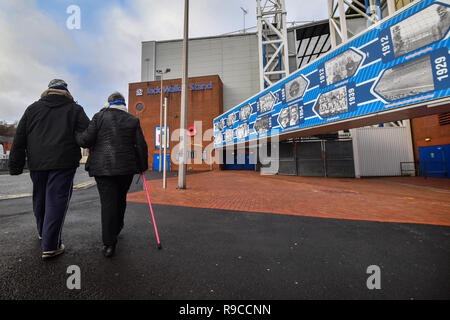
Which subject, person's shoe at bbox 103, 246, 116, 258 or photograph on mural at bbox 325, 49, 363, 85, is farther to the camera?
photograph on mural at bbox 325, 49, 363, 85

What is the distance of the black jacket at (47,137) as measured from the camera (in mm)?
1951

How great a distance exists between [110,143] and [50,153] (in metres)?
0.60

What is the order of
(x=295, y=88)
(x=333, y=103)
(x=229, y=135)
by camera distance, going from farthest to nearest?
(x=229, y=135) < (x=295, y=88) < (x=333, y=103)

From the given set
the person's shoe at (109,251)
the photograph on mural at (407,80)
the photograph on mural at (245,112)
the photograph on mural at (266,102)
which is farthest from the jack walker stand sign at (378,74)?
the person's shoe at (109,251)

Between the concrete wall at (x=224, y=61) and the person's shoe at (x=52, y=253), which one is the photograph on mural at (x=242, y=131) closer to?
the concrete wall at (x=224, y=61)

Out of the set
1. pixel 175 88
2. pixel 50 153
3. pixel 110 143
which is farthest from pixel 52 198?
pixel 175 88

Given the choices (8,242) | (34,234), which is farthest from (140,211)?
(8,242)

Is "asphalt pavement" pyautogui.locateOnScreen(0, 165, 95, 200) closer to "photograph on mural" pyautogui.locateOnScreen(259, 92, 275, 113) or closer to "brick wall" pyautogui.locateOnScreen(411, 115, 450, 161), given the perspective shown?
"photograph on mural" pyautogui.locateOnScreen(259, 92, 275, 113)

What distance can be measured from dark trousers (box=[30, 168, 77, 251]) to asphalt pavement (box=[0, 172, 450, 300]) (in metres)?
0.24

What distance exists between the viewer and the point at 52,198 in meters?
1.92

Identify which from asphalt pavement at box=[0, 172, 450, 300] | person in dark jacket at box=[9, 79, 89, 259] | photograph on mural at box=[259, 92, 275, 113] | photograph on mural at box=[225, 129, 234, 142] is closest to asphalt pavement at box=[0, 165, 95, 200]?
asphalt pavement at box=[0, 172, 450, 300]

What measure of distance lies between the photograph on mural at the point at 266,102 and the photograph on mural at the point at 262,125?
Answer: 0.63 metres

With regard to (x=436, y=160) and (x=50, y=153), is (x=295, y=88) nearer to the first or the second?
(x=436, y=160)

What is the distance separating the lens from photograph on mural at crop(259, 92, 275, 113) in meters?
12.4
